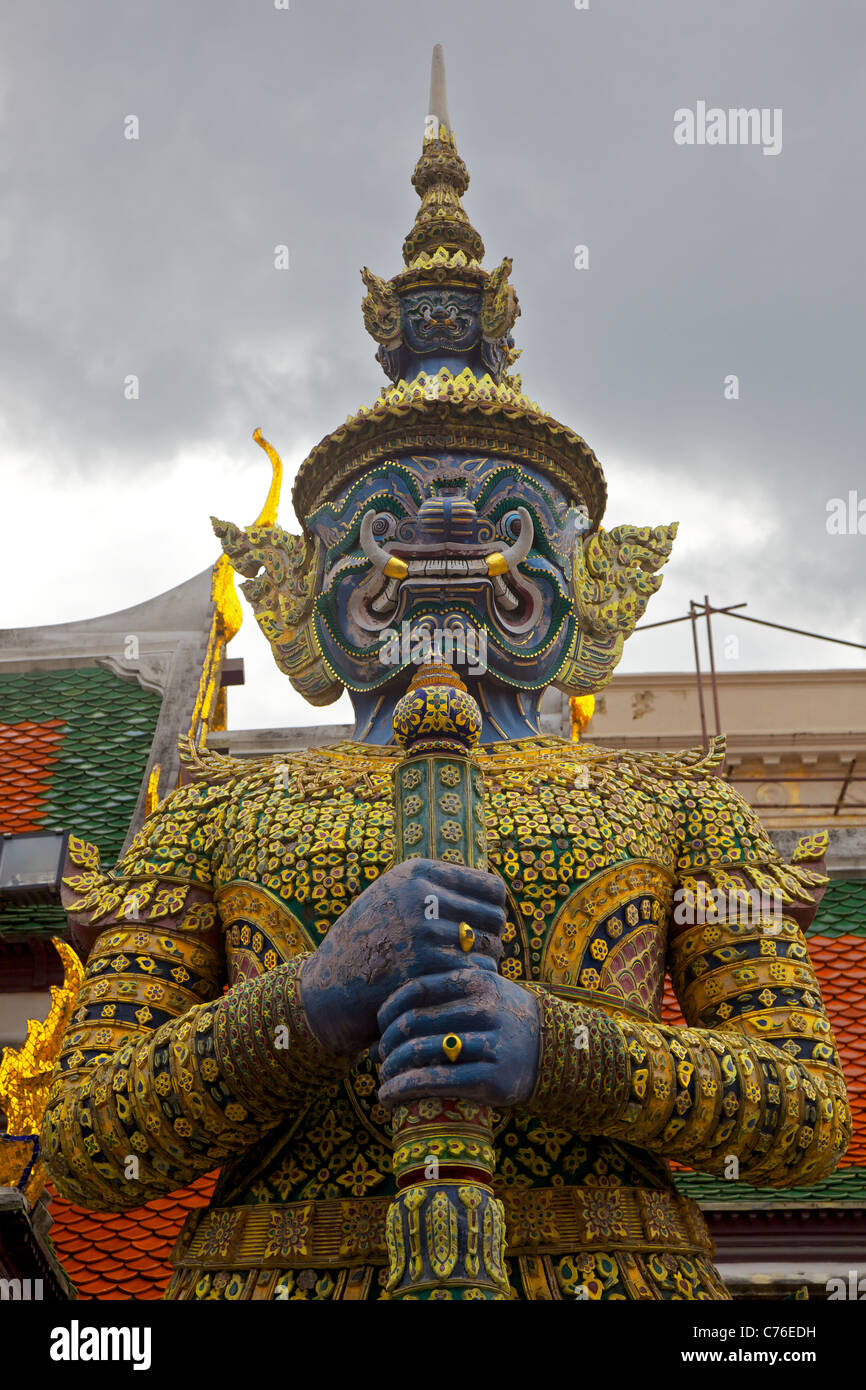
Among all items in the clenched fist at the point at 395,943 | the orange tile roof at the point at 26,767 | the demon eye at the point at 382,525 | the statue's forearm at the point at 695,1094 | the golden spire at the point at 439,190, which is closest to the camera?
the clenched fist at the point at 395,943

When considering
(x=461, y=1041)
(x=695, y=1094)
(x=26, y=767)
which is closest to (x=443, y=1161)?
(x=461, y=1041)

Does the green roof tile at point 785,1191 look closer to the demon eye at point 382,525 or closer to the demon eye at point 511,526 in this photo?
the demon eye at point 511,526

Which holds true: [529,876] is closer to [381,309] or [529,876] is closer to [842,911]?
[381,309]

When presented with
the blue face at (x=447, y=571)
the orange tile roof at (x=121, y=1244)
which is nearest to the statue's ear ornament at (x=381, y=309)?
the blue face at (x=447, y=571)

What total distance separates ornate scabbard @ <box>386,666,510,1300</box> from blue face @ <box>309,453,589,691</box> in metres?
Answer: 0.90

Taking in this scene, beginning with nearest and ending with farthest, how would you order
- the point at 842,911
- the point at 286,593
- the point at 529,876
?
the point at 529,876, the point at 286,593, the point at 842,911

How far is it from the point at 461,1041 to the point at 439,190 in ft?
12.0

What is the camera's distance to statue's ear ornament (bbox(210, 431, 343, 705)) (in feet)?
17.2

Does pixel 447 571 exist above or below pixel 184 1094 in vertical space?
above

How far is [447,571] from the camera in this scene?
479cm

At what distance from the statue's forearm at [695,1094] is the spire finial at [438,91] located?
12.0 ft

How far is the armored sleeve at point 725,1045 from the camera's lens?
387cm
